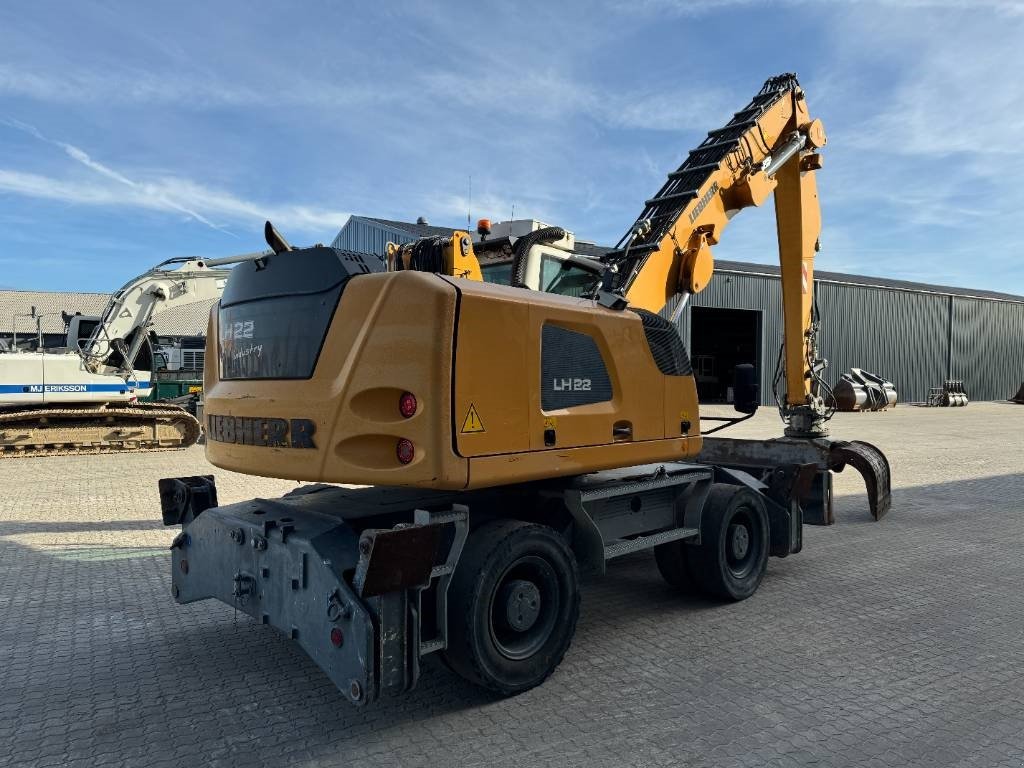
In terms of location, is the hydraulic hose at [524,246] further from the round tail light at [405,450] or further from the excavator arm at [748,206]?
the round tail light at [405,450]

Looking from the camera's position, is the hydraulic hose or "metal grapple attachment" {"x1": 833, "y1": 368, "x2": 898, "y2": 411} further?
"metal grapple attachment" {"x1": 833, "y1": 368, "x2": 898, "y2": 411}

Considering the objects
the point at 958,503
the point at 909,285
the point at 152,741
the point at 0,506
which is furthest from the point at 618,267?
Result: the point at 909,285

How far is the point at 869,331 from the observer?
36219 mm

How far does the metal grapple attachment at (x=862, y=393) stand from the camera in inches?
1160

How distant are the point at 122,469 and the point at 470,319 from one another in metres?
10.9

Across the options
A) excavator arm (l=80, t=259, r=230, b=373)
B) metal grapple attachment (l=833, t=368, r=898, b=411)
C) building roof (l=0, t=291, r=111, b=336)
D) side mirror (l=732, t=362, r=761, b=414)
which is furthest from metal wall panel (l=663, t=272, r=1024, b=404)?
building roof (l=0, t=291, r=111, b=336)

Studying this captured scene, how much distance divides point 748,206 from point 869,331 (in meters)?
32.1

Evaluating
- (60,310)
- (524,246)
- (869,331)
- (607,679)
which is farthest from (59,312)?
(607,679)

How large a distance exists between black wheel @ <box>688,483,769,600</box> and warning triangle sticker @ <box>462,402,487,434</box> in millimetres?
2517

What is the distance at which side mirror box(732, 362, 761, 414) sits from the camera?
536 cm

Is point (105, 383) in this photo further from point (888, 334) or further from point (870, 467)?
point (888, 334)

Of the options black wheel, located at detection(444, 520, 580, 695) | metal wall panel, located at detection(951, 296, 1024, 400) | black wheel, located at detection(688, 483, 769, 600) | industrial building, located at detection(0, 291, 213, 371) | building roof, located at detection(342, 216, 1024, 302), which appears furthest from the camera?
metal wall panel, located at detection(951, 296, 1024, 400)

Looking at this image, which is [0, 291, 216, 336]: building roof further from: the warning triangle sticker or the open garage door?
the warning triangle sticker

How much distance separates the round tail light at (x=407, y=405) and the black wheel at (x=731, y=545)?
2804 mm
